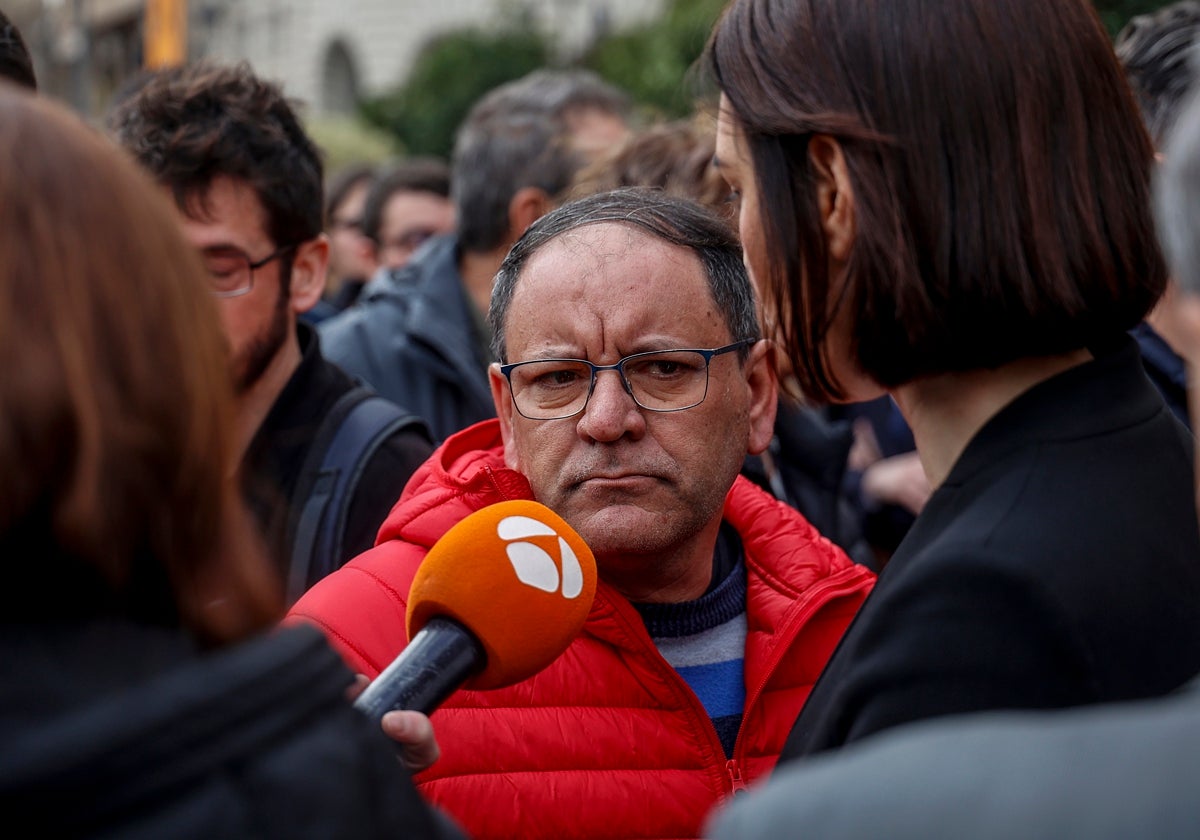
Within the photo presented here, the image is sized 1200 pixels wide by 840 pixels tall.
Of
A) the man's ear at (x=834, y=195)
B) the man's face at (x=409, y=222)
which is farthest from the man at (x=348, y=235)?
the man's ear at (x=834, y=195)

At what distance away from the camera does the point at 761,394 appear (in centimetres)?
282

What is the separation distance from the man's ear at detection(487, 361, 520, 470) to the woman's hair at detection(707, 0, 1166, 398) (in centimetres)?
102

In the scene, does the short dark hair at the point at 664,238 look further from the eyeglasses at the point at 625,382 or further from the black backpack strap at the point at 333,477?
the black backpack strap at the point at 333,477

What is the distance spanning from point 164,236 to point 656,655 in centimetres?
138

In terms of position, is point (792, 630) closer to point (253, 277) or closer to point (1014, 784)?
point (1014, 784)

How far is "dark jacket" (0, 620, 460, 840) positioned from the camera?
1.07 meters

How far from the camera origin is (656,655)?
8.04ft

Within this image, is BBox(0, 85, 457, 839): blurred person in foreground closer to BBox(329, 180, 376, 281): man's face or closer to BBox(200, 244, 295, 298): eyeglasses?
BBox(200, 244, 295, 298): eyeglasses

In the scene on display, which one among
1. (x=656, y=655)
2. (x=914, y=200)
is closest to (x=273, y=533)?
(x=656, y=655)

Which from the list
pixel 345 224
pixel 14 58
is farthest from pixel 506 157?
pixel 345 224

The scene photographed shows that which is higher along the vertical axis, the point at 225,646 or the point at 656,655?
the point at 225,646

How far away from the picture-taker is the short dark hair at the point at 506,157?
202 inches

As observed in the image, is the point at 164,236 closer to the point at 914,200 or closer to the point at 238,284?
the point at 914,200

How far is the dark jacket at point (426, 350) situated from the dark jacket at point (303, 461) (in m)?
0.91
